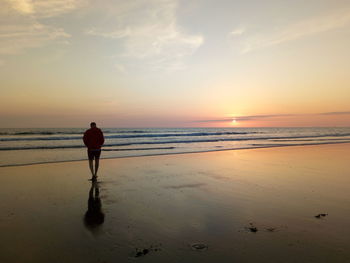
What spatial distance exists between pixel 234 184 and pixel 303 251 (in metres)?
4.38

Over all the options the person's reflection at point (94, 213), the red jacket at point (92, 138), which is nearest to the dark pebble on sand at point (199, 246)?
the person's reflection at point (94, 213)

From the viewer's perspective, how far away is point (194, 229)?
14.3 feet

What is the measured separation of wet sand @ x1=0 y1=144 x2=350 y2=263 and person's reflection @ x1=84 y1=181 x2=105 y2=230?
2cm

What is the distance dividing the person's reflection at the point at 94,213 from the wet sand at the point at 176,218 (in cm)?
2

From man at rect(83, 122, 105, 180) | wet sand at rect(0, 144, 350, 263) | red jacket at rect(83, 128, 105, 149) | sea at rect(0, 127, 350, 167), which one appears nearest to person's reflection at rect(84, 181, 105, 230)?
wet sand at rect(0, 144, 350, 263)

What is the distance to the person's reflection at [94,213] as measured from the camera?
4.64m

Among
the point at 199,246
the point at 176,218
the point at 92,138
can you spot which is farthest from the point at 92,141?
the point at 199,246

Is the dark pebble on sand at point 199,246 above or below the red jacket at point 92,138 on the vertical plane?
below

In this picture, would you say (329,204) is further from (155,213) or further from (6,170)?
(6,170)

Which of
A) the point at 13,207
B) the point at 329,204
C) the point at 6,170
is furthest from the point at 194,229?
the point at 6,170

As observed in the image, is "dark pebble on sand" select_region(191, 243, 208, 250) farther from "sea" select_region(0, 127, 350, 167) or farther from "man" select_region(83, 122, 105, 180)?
"sea" select_region(0, 127, 350, 167)

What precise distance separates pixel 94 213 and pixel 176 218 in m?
1.76

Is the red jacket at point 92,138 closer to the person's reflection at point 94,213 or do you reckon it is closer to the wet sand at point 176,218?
the wet sand at point 176,218

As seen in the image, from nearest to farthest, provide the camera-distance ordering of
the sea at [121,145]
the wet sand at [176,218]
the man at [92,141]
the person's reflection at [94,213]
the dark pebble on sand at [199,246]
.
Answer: the wet sand at [176,218] < the dark pebble on sand at [199,246] < the person's reflection at [94,213] < the man at [92,141] < the sea at [121,145]
